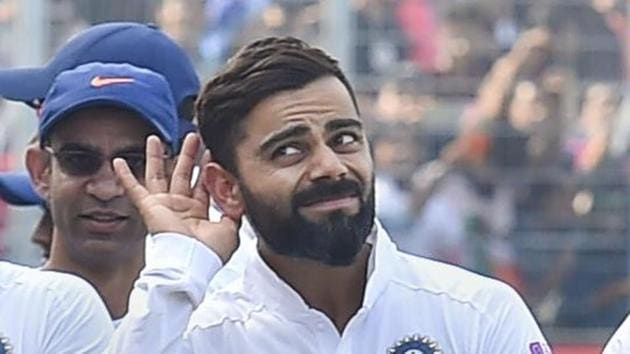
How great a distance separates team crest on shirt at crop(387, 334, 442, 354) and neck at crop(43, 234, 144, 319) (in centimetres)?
76

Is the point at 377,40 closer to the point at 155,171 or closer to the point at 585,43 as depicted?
the point at 585,43

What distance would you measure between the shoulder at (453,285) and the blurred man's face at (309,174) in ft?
0.58

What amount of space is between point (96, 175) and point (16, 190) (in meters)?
0.82

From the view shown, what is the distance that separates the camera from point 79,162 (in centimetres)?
391

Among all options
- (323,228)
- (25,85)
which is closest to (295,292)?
(323,228)

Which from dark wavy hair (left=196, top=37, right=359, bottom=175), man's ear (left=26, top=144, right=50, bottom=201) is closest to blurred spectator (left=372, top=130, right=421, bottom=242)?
man's ear (left=26, top=144, right=50, bottom=201)

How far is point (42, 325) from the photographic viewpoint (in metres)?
3.56

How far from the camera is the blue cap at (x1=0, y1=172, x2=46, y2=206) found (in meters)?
4.63

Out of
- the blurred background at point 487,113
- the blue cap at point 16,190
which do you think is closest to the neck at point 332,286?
the blue cap at point 16,190

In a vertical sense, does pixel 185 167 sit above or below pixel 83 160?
above

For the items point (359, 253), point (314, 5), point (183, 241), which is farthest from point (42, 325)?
point (314, 5)

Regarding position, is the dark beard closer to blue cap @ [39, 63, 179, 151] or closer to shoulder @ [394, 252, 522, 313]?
shoulder @ [394, 252, 522, 313]

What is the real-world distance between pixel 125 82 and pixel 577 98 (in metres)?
6.05

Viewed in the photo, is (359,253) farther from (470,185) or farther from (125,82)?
(470,185)
